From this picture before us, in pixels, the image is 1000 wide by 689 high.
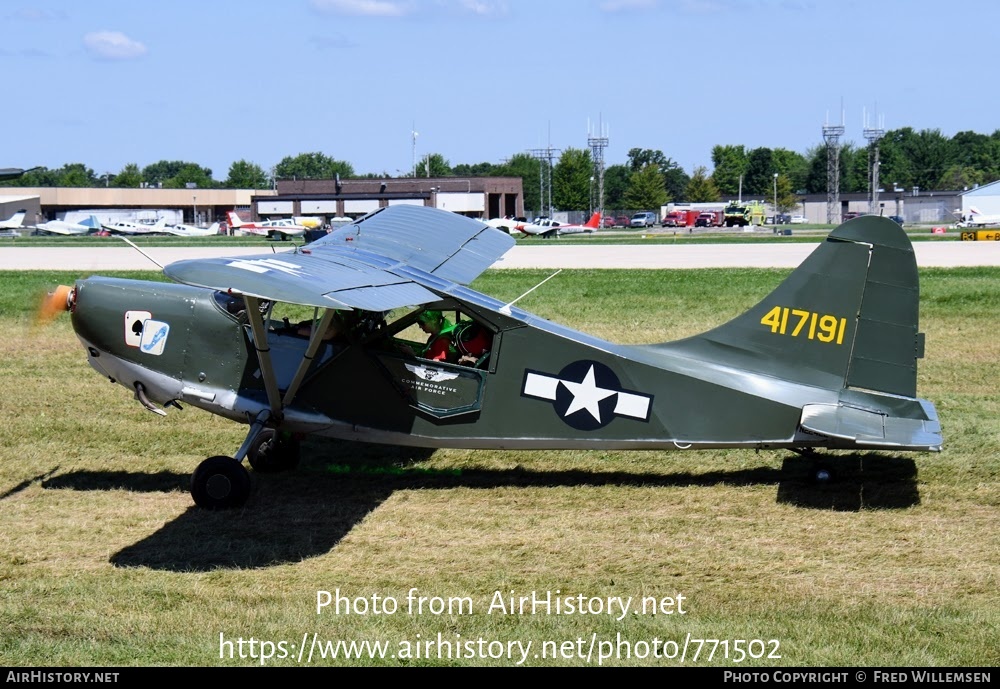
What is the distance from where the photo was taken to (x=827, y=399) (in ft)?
26.8

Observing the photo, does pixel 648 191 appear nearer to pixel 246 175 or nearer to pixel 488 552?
pixel 246 175

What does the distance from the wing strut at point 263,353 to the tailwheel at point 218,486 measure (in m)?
0.57

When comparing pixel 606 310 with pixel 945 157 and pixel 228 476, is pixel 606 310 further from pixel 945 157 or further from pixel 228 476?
pixel 945 157

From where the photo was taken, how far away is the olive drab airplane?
8094mm

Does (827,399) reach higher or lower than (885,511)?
higher

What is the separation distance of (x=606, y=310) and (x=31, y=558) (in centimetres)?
1411

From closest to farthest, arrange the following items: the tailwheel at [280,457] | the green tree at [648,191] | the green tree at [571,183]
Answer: the tailwheel at [280,457], the green tree at [648,191], the green tree at [571,183]

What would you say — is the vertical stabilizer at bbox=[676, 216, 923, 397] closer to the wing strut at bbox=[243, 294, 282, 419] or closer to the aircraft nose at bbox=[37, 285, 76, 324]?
the wing strut at bbox=[243, 294, 282, 419]

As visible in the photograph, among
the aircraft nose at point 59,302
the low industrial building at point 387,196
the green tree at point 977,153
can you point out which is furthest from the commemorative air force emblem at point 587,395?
the green tree at point 977,153

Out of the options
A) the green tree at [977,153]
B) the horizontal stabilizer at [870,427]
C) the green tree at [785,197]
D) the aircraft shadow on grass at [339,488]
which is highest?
the green tree at [977,153]

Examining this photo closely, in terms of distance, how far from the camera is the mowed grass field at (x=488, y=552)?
18.8 feet

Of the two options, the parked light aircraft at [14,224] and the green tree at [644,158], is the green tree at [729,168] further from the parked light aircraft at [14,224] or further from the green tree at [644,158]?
the parked light aircraft at [14,224]
